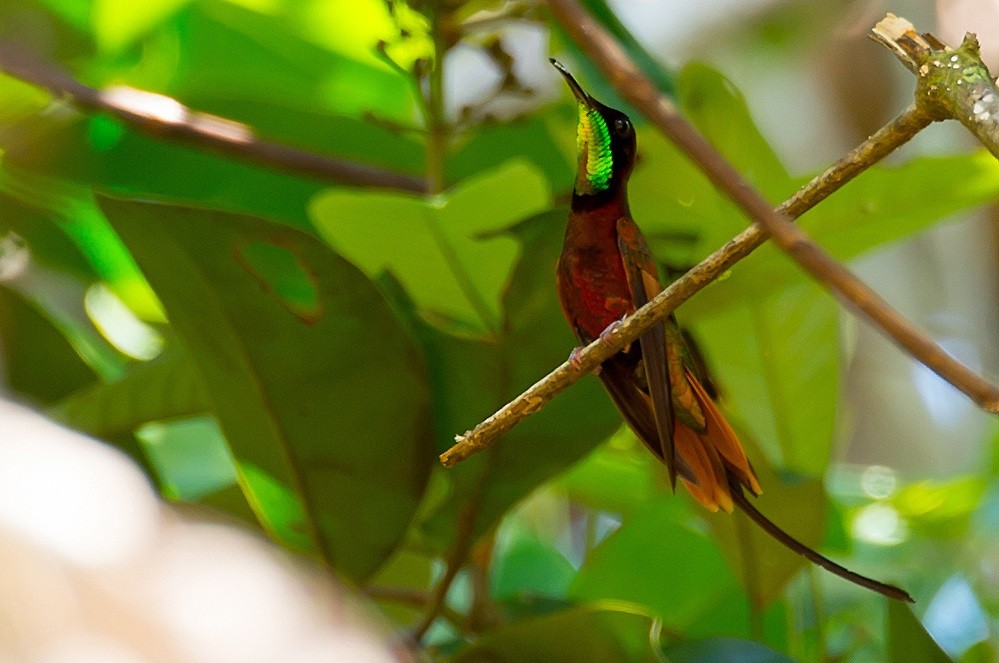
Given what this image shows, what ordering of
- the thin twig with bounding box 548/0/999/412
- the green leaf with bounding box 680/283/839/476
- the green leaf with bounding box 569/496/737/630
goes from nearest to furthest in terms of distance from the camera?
the thin twig with bounding box 548/0/999/412 → the green leaf with bounding box 680/283/839/476 → the green leaf with bounding box 569/496/737/630

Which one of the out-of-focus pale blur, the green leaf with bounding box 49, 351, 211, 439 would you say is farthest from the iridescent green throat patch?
the green leaf with bounding box 49, 351, 211, 439

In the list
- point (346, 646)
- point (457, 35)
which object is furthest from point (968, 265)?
point (346, 646)

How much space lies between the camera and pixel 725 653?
61 cm

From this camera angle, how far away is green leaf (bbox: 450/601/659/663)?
0.59 metres

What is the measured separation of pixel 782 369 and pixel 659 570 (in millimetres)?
230

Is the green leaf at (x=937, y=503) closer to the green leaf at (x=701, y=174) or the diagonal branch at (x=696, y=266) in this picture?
the green leaf at (x=701, y=174)

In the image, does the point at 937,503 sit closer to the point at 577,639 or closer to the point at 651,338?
the point at 577,639

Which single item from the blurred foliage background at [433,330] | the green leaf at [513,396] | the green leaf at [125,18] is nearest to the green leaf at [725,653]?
the blurred foliage background at [433,330]

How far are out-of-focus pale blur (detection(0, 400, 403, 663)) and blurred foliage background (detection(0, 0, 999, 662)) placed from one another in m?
0.15

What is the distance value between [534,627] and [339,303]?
8.3 inches

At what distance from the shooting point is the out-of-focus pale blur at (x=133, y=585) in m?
0.41

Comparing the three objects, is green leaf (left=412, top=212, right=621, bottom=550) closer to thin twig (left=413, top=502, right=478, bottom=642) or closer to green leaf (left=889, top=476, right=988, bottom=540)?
thin twig (left=413, top=502, right=478, bottom=642)

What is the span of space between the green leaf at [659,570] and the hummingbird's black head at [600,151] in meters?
0.55

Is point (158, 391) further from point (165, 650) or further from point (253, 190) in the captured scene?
point (165, 650)
